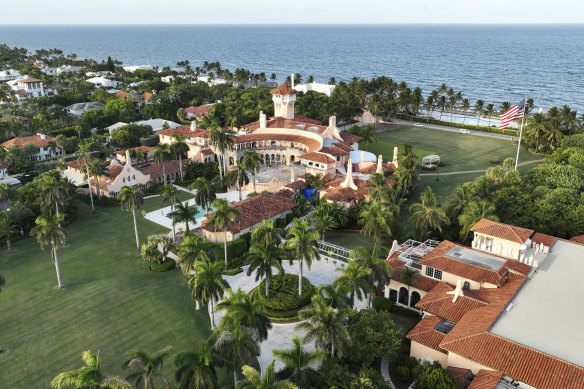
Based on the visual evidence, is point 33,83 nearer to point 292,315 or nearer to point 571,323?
point 292,315

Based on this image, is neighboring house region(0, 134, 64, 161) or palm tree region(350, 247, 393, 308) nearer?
palm tree region(350, 247, 393, 308)

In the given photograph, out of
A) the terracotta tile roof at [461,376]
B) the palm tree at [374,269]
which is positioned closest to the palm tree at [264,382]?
the terracotta tile roof at [461,376]

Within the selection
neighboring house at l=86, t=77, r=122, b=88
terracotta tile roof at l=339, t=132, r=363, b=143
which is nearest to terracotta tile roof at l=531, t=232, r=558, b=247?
terracotta tile roof at l=339, t=132, r=363, b=143

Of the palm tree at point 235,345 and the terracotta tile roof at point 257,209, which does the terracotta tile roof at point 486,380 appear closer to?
the palm tree at point 235,345

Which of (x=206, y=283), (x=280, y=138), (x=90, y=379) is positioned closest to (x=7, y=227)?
(x=206, y=283)

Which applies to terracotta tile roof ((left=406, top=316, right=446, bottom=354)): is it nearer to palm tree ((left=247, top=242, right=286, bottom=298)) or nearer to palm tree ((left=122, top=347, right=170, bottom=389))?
palm tree ((left=247, top=242, right=286, bottom=298))

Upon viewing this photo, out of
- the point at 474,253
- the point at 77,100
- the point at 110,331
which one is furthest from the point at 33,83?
the point at 474,253
